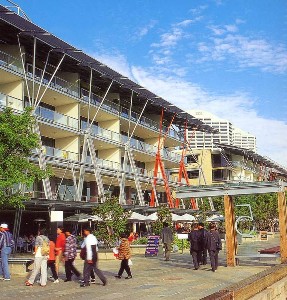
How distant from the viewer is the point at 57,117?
40.7 m

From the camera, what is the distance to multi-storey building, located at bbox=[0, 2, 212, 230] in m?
36.2

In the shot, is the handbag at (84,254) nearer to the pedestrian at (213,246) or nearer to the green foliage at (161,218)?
the pedestrian at (213,246)

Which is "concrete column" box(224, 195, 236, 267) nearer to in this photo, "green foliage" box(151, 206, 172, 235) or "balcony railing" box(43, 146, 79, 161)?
"green foliage" box(151, 206, 172, 235)

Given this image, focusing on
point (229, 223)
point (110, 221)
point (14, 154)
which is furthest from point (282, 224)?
point (110, 221)

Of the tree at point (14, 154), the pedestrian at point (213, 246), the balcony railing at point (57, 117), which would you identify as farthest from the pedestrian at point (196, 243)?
the balcony railing at point (57, 117)

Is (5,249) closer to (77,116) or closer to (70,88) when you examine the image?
(77,116)

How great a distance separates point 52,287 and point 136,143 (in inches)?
1533

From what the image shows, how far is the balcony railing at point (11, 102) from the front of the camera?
112ft

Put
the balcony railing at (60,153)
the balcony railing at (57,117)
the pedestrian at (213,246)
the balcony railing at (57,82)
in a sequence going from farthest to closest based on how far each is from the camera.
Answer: the balcony railing at (57,82), the balcony railing at (57,117), the balcony railing at (60,153), the pedestrian at (213,246)

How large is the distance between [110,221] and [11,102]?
11.3 meters

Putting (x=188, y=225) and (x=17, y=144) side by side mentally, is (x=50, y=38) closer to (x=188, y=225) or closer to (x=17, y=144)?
(x=17, y=144)

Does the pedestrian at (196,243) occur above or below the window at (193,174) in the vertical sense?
below

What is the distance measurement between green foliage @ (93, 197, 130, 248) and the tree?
8048mm

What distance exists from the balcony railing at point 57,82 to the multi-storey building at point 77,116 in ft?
0.26
